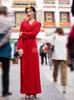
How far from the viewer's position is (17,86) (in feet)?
34.5

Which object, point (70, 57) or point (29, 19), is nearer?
point (70, 57)

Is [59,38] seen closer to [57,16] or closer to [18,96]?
[18,96]

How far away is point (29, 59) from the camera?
8031 mm

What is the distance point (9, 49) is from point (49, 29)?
133 feet

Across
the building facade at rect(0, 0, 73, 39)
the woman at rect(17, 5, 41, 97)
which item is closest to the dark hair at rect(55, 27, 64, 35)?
the woman at rect(17, 5, 41, 97)

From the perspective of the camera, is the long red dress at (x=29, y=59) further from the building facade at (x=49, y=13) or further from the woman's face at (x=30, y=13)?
the building facade at (x=49, y=13)

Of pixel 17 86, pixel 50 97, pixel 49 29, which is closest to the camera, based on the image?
pixel 50 97

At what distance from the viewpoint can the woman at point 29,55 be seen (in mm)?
7977

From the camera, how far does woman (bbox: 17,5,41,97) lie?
7977 millimetres

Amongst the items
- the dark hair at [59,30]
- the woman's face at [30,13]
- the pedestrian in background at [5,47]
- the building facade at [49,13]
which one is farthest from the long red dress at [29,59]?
the building facade at [49,13]

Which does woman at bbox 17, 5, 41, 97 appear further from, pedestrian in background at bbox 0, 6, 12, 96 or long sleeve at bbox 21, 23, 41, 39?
pedestrian in background at bbox 0, 6, 12, 96

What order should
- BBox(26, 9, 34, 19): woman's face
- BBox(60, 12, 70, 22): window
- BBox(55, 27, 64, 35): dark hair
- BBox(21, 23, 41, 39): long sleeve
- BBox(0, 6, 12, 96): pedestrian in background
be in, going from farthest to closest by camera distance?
BBox(60, 12, 70, 22): window < BBox(55, 27, 64, 35): dark hair < BBox(26, 9, 34, 19): woman's face < BBox(21, 23, 41, 39): long sleeve < BBox(0, 6, 12, 96): pedestrian in background

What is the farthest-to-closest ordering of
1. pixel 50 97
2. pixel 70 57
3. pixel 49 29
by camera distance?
pixel 49 29
pixel 50 97
pixel 70 57

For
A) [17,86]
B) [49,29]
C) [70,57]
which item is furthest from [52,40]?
[49,29]
